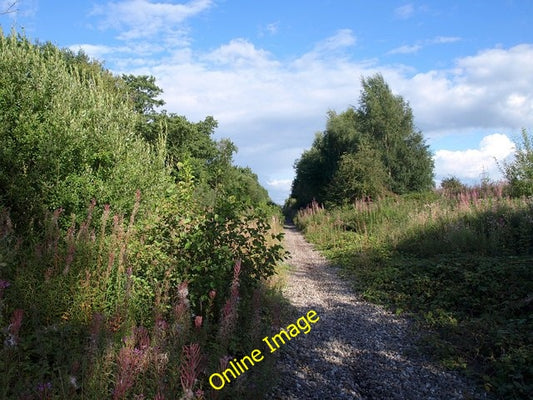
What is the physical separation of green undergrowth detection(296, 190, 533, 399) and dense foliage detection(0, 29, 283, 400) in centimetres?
254

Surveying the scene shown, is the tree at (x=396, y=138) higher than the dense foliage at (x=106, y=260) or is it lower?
higher

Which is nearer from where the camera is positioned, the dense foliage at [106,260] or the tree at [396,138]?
the dense foliage at [106,260]

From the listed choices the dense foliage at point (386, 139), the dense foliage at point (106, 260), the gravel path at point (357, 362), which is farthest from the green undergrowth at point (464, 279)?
the dense foliage at point (386, 139)

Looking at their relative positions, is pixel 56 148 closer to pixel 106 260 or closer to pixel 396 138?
pixel 106 260

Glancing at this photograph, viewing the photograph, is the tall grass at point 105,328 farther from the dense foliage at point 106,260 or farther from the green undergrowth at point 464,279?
the green undergrowth at point 464,279

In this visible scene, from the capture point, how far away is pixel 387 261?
9.73 metres

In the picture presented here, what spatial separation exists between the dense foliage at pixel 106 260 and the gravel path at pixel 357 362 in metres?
0.64

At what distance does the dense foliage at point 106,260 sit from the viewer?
2.67 meters

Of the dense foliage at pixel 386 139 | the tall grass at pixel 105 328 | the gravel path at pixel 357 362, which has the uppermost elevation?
the dense foliage at pixel 386 139

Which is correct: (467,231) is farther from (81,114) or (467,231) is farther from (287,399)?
(81,114)

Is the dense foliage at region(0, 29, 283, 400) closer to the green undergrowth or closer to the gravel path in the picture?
the gravel path

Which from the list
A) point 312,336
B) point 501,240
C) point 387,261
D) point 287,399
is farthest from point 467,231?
point 287,399


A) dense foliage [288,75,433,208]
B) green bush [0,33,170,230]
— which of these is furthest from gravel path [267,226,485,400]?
dense foliage [288,75,433,208]

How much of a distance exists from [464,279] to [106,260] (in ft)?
19.8
